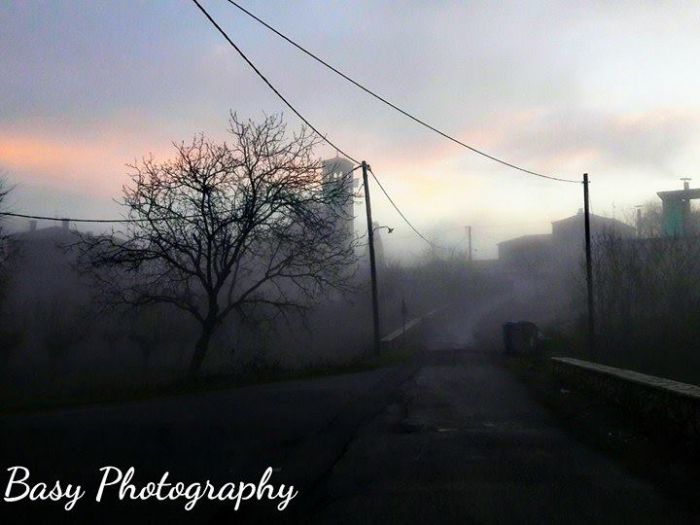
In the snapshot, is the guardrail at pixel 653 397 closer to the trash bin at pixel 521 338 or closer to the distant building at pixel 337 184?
the distant building at pixel 337 184

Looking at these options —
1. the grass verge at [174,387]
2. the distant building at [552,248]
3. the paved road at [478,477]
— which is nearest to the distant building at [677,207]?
the distant building at [552,248]

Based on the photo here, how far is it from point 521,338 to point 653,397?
2045 centimetres

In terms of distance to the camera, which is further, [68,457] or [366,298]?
[366,298]

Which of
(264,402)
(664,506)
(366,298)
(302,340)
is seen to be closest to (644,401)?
(664,506)

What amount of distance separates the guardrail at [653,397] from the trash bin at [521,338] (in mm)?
15541

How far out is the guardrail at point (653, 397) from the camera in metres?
9.34

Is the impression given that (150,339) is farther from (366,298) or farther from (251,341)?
(366,298)

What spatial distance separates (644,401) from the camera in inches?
439

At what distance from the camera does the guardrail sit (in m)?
9.34

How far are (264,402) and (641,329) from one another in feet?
82.7

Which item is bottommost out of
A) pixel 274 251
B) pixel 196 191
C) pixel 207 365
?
pixel 207 365

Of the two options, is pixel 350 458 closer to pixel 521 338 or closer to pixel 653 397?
pixel 653 397

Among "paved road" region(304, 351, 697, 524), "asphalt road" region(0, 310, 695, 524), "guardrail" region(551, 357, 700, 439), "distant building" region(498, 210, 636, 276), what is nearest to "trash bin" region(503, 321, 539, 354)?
"asphalt road" region(0, 310, 695, 524)

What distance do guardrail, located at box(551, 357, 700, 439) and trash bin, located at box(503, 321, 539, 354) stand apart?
51.0 feet
